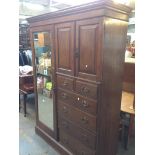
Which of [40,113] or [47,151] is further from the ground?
[40,113]

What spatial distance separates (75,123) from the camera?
198 centimetres

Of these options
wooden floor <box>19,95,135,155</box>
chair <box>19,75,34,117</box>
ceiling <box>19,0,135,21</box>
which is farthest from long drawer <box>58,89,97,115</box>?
ceiling <box>19,0,135,21</box>

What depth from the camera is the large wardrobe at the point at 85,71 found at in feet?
5.07

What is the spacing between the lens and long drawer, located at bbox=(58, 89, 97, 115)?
5.56 feet

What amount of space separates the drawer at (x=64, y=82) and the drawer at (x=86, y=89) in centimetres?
11

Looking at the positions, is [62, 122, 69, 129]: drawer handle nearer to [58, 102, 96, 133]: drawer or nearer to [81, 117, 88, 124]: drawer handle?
[58, 102, 96, 133]: drawer

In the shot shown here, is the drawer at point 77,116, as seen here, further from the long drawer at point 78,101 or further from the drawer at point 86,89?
the drawer at point 86,89

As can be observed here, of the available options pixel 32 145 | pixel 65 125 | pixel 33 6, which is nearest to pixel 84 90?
pixel 65 125

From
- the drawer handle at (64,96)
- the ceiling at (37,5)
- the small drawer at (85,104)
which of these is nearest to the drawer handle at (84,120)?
the small drawer at (85,104)

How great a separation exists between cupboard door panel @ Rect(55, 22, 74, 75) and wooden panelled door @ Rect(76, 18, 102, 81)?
108 mm

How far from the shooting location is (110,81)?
1691mm
